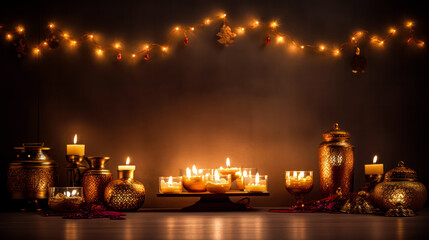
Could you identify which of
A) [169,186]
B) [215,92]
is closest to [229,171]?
[169,186]

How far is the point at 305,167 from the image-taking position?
2.47m

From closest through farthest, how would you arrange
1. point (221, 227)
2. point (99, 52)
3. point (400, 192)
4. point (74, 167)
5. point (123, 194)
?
point (221, 227) < point (400, 192) < point (123, 194) < point (74, 167) < point (99, 52)

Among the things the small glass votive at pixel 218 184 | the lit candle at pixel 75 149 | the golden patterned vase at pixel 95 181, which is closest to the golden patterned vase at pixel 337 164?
the small glass votive at pixel 218 184

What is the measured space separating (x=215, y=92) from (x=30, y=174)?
1026 mm

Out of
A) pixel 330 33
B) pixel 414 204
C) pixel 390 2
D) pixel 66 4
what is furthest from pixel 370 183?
pixel 66 4

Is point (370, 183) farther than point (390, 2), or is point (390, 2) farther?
point (390, 2)

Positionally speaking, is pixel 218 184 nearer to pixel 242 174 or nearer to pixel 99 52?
pixel 242 174

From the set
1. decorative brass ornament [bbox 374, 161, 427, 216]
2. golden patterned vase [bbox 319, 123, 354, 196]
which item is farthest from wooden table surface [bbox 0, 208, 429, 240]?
golden patterned vase [bbox 319, 123, 354, 196]

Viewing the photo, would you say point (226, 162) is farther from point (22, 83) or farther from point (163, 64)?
point (22, 83)

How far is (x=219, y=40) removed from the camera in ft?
8.16

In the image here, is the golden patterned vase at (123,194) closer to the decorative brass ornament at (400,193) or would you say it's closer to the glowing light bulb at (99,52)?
the glowing light bulb at (99,52)

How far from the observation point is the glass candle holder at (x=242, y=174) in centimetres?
Result: 221

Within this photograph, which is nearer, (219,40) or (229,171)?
(229,171)

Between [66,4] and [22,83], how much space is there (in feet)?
1.62
